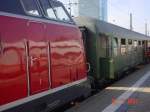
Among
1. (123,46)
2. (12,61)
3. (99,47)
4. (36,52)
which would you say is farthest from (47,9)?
(123,46)

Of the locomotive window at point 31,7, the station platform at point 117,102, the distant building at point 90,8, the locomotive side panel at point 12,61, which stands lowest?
the station platform at point 117,102

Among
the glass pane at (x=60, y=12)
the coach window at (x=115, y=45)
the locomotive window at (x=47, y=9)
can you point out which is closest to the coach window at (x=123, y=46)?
the coach window at (x=115, y=45)

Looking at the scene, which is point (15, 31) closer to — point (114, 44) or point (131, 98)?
point (131, 98)

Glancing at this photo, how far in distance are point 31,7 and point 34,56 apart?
43.3 inches

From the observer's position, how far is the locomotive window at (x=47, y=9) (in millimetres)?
8033

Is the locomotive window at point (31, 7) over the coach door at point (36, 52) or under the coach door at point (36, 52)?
over

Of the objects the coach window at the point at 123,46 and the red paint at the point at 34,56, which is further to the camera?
the coach window at the point at 123,46

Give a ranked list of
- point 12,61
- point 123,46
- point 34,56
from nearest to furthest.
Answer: point 12,61, point 34,56, point 123,46

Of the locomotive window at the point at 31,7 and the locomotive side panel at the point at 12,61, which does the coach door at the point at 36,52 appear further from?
the locomotive side panel at the point at 12,61

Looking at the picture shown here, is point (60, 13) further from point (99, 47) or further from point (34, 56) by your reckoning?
point (99, 47)

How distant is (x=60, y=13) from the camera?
9008 millimetres

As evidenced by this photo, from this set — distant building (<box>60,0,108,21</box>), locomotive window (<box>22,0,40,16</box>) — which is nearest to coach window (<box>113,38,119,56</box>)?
locomotive window (<box>22,0,40,16</box>)

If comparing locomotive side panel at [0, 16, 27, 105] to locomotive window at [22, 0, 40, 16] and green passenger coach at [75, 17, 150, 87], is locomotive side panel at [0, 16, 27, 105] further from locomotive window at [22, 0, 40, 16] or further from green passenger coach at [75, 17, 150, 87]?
green passenger coach at [75, 17, 150, 87]

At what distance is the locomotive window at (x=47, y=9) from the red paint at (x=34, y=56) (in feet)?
0.82
